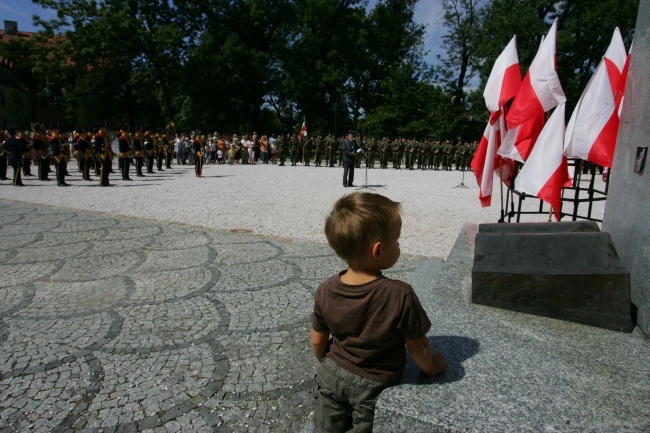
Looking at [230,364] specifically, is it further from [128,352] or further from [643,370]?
[643,370]

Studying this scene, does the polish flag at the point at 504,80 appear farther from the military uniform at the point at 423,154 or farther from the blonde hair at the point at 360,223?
the military uniform at the point at 423,154

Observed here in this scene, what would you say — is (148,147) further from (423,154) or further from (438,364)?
(438,364)

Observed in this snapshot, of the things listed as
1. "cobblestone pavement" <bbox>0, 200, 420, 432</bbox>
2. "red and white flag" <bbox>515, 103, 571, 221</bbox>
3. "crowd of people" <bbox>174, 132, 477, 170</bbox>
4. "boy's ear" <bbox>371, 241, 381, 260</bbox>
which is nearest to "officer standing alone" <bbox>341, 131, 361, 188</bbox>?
"cobblestone pavement" <bbox>0, 200, 420, 432</bbox>

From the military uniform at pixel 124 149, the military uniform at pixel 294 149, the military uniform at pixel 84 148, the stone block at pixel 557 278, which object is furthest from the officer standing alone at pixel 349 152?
the military uniform at pixel 294 149

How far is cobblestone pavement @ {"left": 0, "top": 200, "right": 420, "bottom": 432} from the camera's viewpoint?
2.16 meters

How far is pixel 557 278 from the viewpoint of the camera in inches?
86.7

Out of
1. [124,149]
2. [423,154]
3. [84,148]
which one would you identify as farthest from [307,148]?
[84,148]

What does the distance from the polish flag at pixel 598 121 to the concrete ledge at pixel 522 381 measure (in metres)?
2.03

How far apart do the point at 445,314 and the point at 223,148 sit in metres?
24.6

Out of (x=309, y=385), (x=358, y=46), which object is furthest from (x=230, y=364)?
(x=358, y=46)

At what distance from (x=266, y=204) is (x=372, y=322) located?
25.7ft

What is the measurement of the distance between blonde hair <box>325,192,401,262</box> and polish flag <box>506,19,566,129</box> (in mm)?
3332

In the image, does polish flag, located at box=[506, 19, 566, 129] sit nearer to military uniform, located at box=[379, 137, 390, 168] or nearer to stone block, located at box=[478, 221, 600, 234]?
stone block, located at box=[478, 221, 600, 234]

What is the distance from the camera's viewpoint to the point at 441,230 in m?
6.82
